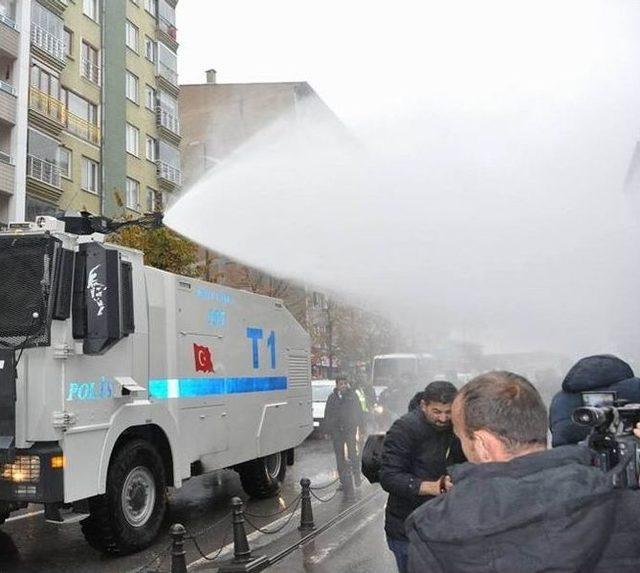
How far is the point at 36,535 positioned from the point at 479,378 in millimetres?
7461

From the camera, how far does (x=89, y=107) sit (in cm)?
3150

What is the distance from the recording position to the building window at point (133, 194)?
1314 inches

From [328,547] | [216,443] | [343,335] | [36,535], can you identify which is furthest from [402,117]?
[343,335]

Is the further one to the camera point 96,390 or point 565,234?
point 565,234

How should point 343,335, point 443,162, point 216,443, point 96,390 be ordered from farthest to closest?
1. point 343,335
2. point 443,162
3. point 216,443
4. point 96,390

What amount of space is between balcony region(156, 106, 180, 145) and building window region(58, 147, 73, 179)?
25.4 feet

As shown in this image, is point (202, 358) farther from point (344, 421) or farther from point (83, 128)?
point (83, 128)

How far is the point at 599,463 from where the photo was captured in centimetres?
226

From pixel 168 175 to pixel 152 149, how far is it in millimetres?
1502

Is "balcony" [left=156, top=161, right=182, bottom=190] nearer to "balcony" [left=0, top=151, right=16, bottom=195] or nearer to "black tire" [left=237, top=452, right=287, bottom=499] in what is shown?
"balcony" [left=0, top=151, right=16, bottom=195]

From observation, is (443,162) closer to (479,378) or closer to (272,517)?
(272,517)

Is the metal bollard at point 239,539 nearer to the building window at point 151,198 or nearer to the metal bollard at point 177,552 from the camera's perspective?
the metal bollard at point 177,552

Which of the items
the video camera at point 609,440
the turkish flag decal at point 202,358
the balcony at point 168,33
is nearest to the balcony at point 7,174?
the balcony at point 168,33

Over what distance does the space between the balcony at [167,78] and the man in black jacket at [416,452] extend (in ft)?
119
